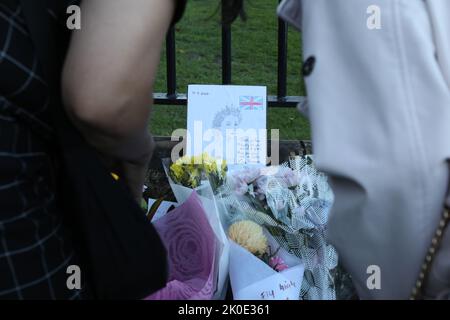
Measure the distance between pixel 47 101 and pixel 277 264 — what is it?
102 centimetres

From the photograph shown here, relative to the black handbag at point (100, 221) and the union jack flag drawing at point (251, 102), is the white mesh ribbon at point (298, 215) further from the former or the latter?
the black handbag at point (100, 221)

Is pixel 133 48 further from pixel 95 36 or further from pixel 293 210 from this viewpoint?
pixel 293 210

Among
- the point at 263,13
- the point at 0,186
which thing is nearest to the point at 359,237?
the point at 0,186

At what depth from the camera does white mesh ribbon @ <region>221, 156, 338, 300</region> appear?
1.95 m

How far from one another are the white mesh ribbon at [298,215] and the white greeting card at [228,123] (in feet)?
1.04

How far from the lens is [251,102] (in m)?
2.61

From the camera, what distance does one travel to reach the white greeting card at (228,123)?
2.51m

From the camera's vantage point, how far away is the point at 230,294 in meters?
1.98

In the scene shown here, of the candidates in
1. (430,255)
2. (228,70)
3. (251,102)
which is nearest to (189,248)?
(251,102)

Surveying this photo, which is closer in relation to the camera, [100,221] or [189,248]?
[100,221]

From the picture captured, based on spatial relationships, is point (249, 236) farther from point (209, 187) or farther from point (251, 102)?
point (251, 102)

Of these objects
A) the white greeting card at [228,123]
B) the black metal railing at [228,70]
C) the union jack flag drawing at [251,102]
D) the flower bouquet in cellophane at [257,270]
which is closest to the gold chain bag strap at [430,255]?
the flower bouquet in cellophane at [257,270]

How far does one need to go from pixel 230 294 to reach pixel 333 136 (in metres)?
1.08

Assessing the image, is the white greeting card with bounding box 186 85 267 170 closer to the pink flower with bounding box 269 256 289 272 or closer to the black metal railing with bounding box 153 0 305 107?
the black metal railing with bounding box 153 0 305 107
